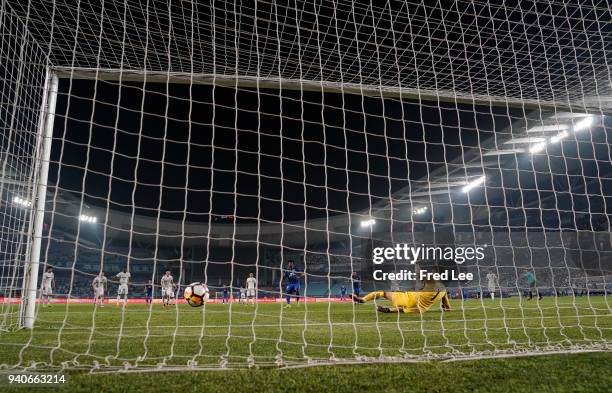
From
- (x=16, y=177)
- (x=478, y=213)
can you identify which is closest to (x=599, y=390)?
(x=16, y=177)

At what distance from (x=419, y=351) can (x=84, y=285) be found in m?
26.6

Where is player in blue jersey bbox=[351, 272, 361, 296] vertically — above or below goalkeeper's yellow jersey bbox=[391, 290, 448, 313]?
above

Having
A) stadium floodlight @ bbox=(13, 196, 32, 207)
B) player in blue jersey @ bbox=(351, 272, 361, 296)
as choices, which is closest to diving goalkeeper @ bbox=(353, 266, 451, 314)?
player in blue jersey @ bbox=(351, 272, 361, 296)

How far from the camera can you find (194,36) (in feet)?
18.6

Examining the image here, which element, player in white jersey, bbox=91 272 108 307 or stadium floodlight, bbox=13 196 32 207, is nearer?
player in white jersey, bbox=91 272 108 307

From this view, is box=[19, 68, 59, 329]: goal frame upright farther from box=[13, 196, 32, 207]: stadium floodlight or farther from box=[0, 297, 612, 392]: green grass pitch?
box=[0, 297, 612, 392]: green grass pitch

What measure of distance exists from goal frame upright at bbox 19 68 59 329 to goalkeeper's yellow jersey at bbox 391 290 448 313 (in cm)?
597

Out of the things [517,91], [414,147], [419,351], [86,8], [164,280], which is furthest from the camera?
[414,147]

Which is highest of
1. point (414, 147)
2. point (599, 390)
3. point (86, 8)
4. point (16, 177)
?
point (414, 147)

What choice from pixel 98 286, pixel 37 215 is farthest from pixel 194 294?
pixel 37 215

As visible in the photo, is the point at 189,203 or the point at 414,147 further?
the point at 189,203

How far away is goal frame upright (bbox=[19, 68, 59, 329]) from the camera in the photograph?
4969 millimetres

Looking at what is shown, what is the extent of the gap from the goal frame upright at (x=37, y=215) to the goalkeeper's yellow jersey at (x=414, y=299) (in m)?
5.97

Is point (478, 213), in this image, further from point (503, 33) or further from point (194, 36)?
point (194, 36)
